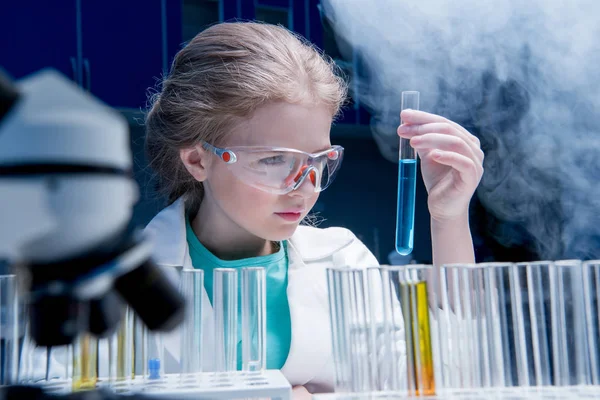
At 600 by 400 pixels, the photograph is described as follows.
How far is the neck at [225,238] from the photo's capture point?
170 centimetres

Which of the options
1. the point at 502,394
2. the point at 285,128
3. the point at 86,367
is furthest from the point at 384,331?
the point at 285,128

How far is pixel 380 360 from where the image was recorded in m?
0.74

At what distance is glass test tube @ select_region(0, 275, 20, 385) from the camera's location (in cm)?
74

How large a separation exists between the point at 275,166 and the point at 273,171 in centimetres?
1

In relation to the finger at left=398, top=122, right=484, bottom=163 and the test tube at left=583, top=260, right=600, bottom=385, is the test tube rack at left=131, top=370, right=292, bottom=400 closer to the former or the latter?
Result: the test tube at left=583, top=260, right=600, bottom=385

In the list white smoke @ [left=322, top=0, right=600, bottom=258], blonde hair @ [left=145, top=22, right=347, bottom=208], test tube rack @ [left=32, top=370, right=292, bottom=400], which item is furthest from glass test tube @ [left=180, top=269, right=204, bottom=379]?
white smoke @ [left=322, top=0, right=600, bottom=258]

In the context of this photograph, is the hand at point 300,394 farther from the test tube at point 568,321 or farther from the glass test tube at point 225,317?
the test tube at point 568,321

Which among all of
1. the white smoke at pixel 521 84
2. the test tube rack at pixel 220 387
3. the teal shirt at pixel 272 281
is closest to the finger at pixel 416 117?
the teal shirt at pixel 272 281

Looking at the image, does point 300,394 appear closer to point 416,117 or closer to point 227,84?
point 416,117

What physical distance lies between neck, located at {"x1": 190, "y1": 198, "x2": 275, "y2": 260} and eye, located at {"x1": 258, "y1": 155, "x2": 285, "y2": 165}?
0.31m

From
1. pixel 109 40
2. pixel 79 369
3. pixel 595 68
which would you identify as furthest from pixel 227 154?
pixel 109 40

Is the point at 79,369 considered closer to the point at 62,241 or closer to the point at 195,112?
the point at 62,241

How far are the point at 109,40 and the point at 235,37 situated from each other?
3726mm

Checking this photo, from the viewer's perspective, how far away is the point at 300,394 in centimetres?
120
